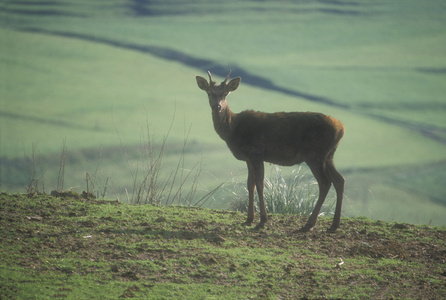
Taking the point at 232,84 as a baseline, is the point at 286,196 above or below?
below

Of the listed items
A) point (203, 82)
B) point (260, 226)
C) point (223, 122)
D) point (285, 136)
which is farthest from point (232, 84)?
point (260, 226)

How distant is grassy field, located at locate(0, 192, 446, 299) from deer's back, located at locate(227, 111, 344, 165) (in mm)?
1105

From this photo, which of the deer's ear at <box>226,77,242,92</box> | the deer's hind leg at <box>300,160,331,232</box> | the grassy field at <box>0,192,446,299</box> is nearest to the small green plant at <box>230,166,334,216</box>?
the grassy field at <box>0,192,446,299</box>

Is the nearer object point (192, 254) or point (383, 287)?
point (383, 287)

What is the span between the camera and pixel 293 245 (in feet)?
29.0

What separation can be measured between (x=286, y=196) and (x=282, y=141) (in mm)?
2563

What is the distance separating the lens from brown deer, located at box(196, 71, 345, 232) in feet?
31.8

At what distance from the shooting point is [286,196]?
40.1 feet

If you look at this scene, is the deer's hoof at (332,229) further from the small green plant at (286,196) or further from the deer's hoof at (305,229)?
the small green plant at (286,196)

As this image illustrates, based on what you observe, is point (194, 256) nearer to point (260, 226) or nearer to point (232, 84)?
point (260, 226)

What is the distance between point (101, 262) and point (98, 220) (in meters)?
1.91

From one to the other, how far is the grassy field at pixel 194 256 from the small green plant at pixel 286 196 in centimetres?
154

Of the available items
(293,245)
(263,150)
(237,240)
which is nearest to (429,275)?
(293,245)

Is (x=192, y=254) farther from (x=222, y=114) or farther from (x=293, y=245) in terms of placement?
(x=222, y=114)
